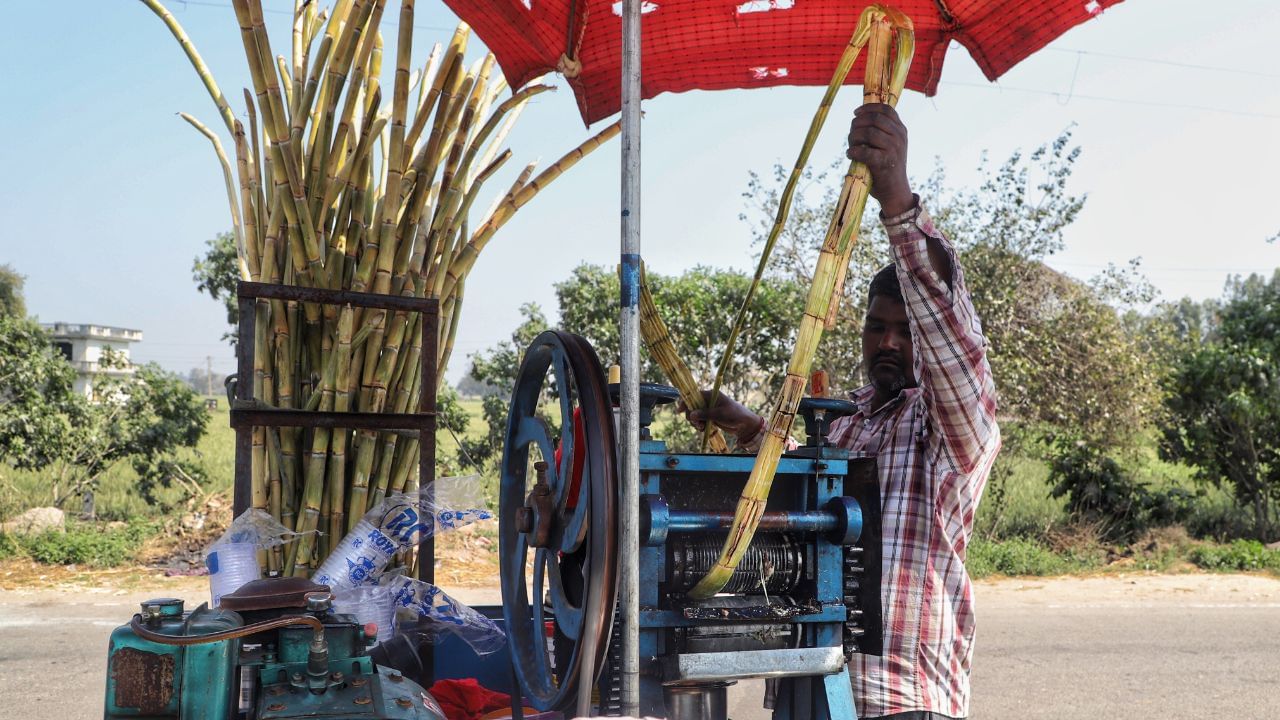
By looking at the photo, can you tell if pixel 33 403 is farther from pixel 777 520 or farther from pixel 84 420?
pixel 777 520

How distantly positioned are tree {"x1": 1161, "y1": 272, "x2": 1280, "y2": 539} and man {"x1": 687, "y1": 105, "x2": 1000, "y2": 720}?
352 inches

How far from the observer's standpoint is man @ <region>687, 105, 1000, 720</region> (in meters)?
1.95

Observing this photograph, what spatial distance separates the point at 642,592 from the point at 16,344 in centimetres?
978

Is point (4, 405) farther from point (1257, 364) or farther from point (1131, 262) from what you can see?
point (1257, 364)

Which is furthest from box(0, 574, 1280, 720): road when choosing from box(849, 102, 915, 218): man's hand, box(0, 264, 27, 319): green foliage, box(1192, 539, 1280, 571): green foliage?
box(0, 264, 27, 319): green foliage

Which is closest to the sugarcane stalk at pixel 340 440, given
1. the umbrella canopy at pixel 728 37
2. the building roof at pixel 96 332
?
the umbrella canopy at pixel 728 37

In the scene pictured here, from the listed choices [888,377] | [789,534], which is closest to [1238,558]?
[888,377]

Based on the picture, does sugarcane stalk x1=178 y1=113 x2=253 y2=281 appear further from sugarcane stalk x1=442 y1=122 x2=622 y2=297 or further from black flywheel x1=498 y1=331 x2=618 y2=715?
black flywheel x1=498 y1=331 x2=618 y2=715

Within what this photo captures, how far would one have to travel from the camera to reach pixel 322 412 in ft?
8.44

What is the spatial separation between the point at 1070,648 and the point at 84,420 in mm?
9177

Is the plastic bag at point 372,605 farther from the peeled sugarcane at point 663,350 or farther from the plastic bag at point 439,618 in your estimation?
the peeled sugarcane at point 663,350

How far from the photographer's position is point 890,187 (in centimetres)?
182

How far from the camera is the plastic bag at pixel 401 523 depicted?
257cm

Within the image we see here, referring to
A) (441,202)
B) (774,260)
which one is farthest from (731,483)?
(774,260)
